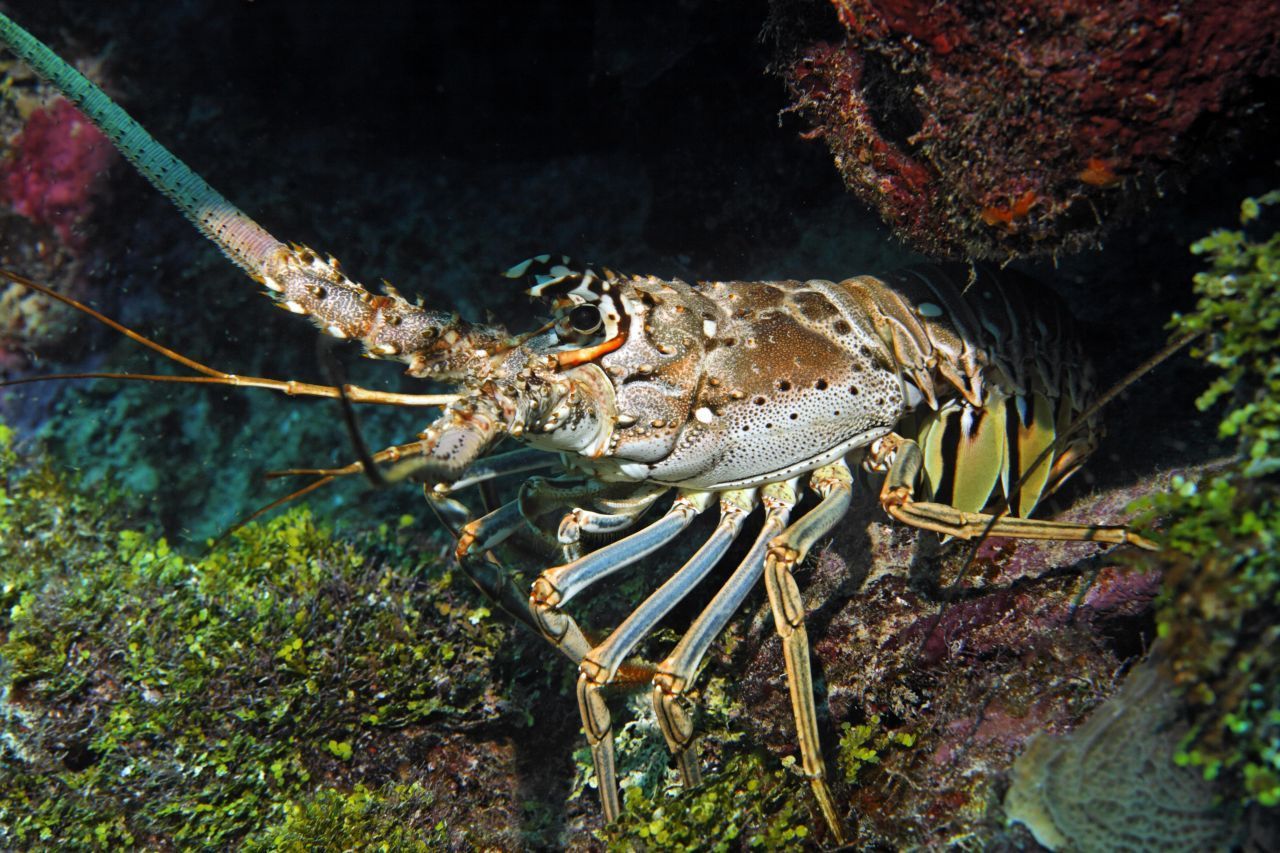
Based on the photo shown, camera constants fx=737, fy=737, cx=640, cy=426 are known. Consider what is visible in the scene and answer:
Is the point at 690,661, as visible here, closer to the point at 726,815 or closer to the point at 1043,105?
the point at 726,815

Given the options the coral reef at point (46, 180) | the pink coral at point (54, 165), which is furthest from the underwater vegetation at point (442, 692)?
the pink coral at point (54, 165)

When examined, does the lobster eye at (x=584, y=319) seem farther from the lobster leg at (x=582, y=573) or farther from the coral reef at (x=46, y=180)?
the coral reef at (x=46, y=180)

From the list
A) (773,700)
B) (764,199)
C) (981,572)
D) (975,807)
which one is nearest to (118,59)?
(764,199)

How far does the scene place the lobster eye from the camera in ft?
9.60

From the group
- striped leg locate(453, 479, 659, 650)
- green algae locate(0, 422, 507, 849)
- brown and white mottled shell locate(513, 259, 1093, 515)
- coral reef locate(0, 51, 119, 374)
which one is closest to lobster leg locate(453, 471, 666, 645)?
striped leg locate(453, 479, 659, 650)

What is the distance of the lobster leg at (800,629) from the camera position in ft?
8.84

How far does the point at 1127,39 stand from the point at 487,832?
12.8ft

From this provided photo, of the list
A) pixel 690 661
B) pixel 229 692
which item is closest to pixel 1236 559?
pixel 690 661

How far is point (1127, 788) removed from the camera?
6.32 ft

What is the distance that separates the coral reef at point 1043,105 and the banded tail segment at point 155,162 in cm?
228

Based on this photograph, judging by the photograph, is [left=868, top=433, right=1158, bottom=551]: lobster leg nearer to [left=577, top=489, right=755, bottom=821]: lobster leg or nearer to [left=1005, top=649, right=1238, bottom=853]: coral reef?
[left=1005, top=649, right=1238, bottom=853]: coral reef

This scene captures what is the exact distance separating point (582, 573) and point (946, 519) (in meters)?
1.45

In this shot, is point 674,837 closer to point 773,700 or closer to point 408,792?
point 773,700

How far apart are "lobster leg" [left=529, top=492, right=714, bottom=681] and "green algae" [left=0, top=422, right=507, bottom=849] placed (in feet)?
2.54
